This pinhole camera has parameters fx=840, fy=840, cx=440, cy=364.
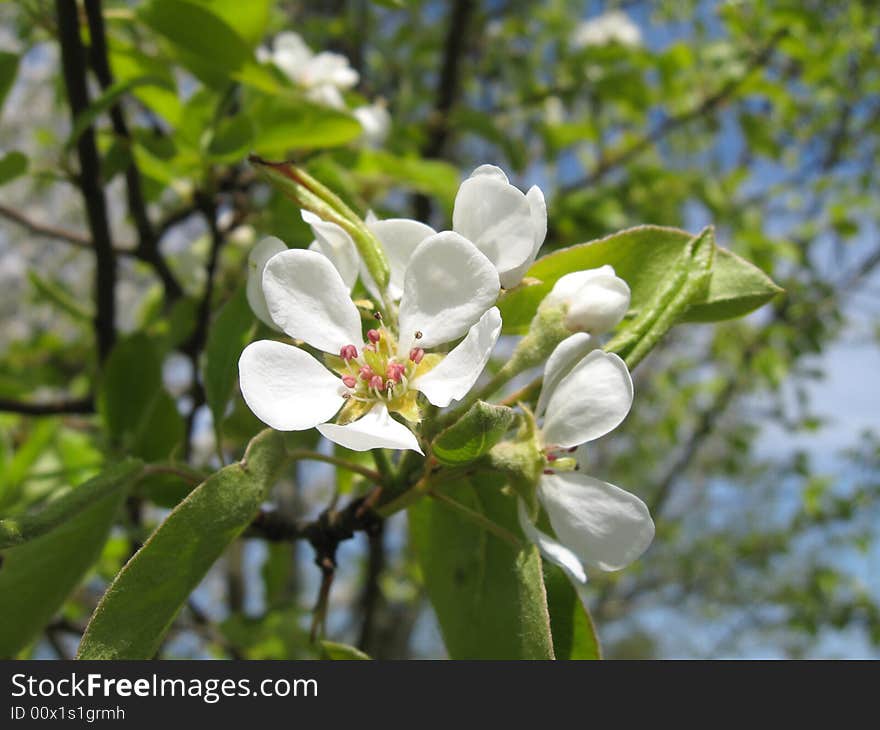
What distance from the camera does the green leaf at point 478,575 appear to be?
2.33ft

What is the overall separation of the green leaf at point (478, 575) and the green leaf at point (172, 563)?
0.20 m

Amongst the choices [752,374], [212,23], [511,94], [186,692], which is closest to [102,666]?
[186,692]

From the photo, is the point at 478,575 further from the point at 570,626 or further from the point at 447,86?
the point at 447,86

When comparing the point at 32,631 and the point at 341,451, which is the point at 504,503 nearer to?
the point at 341,451

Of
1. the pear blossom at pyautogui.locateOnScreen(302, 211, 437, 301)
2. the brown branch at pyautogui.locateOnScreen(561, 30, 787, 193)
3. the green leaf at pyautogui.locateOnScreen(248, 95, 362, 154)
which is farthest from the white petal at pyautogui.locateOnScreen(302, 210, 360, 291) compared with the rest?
the brown branch at pyautogui.locateOnScreen(561, 30, 787, 193)

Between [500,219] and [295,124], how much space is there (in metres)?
0.57

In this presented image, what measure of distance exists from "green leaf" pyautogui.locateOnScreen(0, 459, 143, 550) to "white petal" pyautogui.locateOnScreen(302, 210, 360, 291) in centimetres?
25

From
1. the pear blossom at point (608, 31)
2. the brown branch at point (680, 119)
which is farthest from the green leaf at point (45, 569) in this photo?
the pear blossom at point (608, 31)

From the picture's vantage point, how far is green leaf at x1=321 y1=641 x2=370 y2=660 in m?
0.82

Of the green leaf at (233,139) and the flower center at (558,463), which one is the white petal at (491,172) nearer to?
the flower center at (558,463)

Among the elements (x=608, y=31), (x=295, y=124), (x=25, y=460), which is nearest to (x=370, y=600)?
(x=25, y=460)

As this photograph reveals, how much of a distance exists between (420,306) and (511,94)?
2215 mm

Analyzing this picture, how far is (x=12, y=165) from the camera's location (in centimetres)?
114

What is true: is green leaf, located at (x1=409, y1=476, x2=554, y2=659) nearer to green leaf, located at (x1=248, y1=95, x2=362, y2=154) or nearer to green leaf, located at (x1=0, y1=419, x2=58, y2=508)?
green leaf, located at (x1=248, y1=95, x2=362, y2=154)
